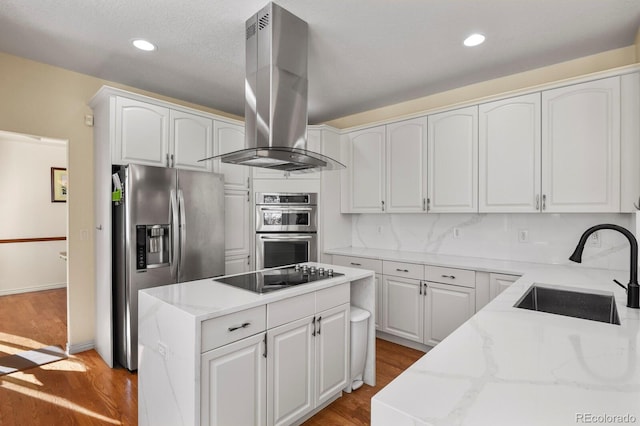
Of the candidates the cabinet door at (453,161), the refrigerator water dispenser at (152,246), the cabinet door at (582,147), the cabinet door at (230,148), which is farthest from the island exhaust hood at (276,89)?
the cabinet door at (582,147)

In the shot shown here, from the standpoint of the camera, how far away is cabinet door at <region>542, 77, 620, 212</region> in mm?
2379

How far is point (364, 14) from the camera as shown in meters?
2.11

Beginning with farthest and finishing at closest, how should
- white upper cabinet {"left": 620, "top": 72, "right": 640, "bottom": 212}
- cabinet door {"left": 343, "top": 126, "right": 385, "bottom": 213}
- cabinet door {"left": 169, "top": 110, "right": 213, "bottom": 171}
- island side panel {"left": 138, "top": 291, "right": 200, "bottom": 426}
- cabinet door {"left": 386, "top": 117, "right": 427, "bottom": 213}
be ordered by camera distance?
cabinet door {"left": 343, "top": 126, "right": 385, "bottom": 213}, cabinet door {"left": 386, "top": 117, "right": 427, "bottom": 213}, cabinet door {"left": 169, "top": 110, "right": 213, "bottom": 171}, white upper cabinet {"left": 620, "top": 72, "right": 640, "bottom": 212}, island side panel {"left": 138, "top": 291, "right": 200, "bottom": 426}

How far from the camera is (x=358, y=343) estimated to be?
2334mm

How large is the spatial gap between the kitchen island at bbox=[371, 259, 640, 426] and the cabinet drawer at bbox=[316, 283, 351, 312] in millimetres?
977

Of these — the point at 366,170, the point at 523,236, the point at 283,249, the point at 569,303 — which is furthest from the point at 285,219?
the point at 569,303

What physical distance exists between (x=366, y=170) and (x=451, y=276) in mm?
1550

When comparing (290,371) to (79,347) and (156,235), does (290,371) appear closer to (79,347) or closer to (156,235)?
(156,235)

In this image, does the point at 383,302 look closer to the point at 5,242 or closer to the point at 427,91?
the point at 427,91

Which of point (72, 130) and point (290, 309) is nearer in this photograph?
point (290, 309)

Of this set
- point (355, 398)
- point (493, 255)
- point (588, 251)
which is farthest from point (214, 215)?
point (588, 251)

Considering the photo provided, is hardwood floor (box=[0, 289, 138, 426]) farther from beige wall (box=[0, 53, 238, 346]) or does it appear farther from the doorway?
the doorway

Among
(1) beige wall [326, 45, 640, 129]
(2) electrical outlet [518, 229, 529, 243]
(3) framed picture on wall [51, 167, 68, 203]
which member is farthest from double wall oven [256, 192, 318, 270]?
(3) framed picture on wall [51, 167, 68, 203]

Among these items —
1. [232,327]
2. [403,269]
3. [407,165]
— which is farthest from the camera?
[407,165]
